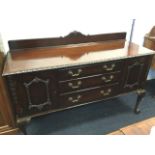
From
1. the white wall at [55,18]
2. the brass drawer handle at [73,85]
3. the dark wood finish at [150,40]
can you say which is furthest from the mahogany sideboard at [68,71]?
the dark wood finish at [150,40]

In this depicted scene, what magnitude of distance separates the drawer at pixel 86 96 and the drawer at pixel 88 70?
176 millimetres

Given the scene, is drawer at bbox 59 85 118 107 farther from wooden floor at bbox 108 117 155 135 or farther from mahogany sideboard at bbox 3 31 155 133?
wooden floor at bbox 108 117 155 135

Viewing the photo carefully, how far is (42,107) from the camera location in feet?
4.59

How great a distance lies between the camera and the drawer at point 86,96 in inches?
57.4

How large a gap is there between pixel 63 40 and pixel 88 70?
1.39 ft

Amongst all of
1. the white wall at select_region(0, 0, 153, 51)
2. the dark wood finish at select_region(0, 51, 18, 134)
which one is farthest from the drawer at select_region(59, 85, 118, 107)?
the white wall at select_region(0, 0, 153, 51)

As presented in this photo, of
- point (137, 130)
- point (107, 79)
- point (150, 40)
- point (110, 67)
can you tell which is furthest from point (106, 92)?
point (150, 40)

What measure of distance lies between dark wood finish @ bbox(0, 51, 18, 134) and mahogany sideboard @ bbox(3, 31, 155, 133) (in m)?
0.10

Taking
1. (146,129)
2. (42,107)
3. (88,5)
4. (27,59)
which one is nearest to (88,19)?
(88,5)

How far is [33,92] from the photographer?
51.1 inches

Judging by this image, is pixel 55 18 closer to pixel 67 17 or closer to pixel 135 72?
pixel 67 17

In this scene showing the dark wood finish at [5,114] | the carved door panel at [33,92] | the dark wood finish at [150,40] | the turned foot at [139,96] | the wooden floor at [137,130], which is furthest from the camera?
the dark wood finish at [150,40]

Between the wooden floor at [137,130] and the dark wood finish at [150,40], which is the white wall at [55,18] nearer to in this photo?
the dark wood finish at [150,40]
